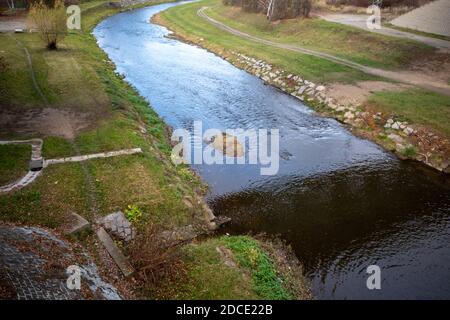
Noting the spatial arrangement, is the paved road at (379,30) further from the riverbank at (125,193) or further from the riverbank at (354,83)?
the riverbank at (125,193)

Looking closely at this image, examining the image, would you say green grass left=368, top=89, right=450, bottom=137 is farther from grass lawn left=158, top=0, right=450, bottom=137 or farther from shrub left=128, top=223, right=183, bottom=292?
shrub left=128, top=223, right=183, bottom=292

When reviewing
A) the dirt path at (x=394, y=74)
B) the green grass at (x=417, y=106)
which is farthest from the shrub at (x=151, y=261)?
the dirt path at (x=394, y=74)

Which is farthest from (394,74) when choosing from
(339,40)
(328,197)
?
(328,197)

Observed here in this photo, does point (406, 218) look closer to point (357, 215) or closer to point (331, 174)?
point (357, 215)

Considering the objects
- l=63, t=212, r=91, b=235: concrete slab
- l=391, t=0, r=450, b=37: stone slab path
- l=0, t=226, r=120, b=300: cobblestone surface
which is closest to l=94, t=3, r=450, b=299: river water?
l=63, t=212, r=91, b=235: concrete slab

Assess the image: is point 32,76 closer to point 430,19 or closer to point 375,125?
point 375,125
